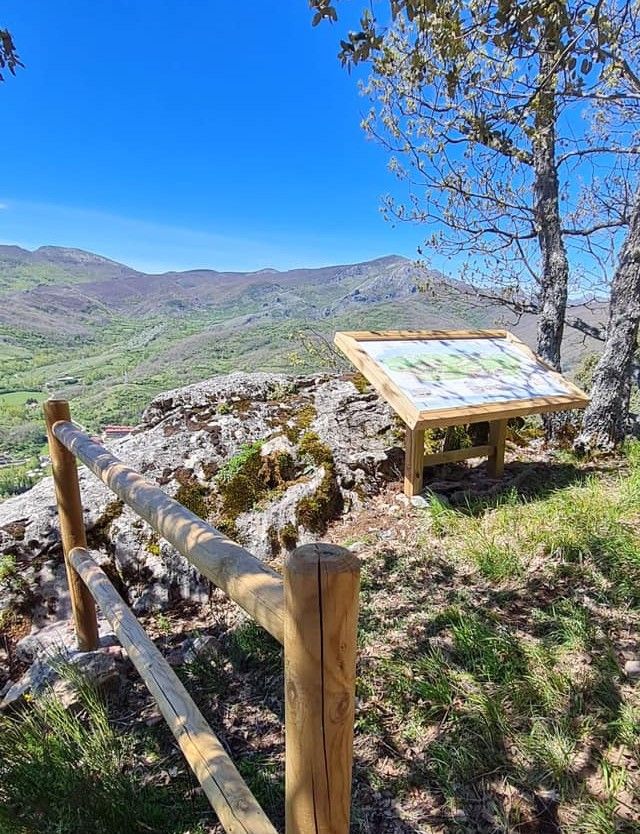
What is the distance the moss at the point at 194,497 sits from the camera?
144 inches

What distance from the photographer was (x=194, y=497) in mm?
3740

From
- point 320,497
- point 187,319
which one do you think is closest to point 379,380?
point 320,497

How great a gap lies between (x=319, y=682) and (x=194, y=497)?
3183mm

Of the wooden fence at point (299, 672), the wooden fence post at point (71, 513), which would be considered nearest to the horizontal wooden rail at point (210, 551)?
the wooden fence at point (299, 672)

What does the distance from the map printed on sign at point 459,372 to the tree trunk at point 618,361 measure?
72 centimetres

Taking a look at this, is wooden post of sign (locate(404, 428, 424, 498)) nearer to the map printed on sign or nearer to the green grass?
the map printed on sign

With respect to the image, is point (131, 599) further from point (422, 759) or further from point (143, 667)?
point (422, 759)

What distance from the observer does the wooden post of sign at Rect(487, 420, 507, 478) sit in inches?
171

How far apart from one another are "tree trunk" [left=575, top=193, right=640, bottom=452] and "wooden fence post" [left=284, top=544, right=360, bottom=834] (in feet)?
15.5

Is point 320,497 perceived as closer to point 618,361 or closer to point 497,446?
point 497,446

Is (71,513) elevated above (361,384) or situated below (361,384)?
below

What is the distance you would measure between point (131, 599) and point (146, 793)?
1.59 m

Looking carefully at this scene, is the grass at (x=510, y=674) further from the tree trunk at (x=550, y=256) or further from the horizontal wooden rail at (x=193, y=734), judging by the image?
the tree trunk at (x=550, y=256)

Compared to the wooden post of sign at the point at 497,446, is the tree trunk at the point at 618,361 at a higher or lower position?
higher
